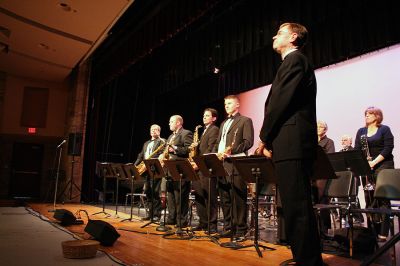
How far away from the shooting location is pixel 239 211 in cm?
486

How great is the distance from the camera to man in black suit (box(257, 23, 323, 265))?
2.67 meters

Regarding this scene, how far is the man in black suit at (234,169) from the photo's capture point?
15.9ft

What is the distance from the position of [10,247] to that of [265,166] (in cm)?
268

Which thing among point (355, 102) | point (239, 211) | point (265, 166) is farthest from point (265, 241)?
point (355, 102)

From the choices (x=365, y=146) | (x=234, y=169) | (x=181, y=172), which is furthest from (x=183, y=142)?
(x=365, y=146)

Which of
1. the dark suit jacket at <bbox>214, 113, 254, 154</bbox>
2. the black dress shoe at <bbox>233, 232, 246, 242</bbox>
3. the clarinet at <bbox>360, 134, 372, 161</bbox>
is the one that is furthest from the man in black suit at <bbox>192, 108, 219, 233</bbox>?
the clarinet at <bbox>360, 134, 372, 161</bbox>

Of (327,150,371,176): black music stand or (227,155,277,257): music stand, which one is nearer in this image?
(227,155,277,257): music stand

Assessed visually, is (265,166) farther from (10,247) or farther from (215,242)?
(10,247)

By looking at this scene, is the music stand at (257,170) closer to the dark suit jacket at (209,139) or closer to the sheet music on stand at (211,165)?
the sheet music on stand at (211,165)

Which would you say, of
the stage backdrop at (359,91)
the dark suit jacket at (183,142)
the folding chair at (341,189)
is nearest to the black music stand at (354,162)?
the folding chair at (341,189)

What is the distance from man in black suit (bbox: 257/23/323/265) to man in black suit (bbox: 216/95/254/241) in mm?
1817

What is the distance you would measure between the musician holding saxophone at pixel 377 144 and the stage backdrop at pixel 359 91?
191 centimetres

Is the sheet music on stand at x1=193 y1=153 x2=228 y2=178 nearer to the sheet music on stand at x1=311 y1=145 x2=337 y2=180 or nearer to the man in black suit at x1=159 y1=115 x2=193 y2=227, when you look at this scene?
the sheet music on stand at x1=311 y1=145 x2=337 y2=180

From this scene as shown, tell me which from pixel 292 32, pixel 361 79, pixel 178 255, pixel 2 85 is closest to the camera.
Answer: pixel 292 32
